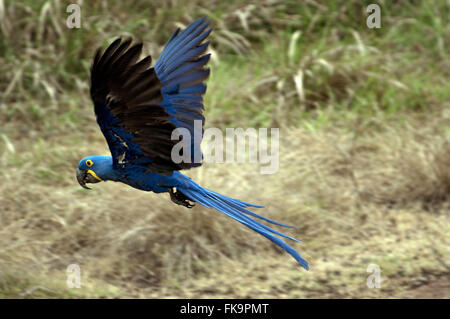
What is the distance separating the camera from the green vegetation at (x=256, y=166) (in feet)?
11.6

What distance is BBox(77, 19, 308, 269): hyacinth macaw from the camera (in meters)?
2.06

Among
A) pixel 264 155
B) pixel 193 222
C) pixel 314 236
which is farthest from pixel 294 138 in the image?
pixel 193 222

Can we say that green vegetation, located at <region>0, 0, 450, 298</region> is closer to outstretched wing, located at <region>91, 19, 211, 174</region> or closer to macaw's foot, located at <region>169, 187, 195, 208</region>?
macaw's foot, located at <region>169, 187, 195, 208</region>

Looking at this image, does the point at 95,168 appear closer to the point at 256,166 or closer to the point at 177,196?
the point at 177,196

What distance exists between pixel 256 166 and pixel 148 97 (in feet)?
6.93

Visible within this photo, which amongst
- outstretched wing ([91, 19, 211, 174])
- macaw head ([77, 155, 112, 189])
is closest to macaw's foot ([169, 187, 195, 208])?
outstretched wing ([91, 19, 211, 174])

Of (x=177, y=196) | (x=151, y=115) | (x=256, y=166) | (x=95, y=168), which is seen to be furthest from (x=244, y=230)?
(x=151, y=115)

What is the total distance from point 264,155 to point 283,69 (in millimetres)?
1154

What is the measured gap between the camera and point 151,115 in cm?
217

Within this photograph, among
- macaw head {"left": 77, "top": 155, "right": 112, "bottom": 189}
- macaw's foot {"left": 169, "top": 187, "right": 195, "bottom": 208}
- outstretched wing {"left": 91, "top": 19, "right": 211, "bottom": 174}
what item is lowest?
macaw's foot {"left": 169, "top": 187, "right": 195, "bottom": 208}

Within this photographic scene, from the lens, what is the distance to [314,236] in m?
3.87

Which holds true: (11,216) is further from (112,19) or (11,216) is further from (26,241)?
(112,19)

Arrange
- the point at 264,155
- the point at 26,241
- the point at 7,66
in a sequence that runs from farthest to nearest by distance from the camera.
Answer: the point at 7,66
the point at 264,155
the point at 26,241

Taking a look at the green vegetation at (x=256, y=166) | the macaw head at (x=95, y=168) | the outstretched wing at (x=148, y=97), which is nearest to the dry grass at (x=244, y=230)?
the green vegetation at (x=256, y=166)
